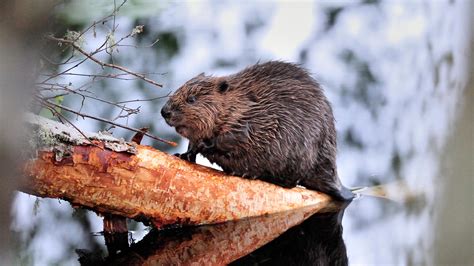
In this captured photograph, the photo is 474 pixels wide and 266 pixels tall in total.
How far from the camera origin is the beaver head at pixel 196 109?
3.01 m

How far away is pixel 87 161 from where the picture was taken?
2.59m

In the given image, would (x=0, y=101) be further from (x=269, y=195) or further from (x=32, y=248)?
(x=269, y=195)

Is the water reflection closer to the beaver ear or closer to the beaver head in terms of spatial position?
the beaver head

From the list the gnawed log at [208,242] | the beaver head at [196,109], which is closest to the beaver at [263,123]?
the beaver head at [196,109]

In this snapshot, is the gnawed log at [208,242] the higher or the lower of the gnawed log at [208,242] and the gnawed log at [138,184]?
the lower

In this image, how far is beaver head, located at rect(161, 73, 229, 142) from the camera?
3.01 metres

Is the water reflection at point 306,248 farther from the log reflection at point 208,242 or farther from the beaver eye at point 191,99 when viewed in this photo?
the beaver eye at point 191,99

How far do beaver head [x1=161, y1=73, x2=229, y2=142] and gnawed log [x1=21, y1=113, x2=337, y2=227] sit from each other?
0.19m

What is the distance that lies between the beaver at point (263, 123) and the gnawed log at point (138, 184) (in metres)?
0.10

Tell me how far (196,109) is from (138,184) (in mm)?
473

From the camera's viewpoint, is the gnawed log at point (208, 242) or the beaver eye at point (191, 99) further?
the beaver eye at point (191, 99)

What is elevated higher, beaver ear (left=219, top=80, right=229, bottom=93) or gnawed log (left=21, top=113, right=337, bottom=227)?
beaver ear (left=219, top=80, right=229, bottom=93)

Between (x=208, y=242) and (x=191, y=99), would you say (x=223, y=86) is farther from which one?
(x=208, y=242)

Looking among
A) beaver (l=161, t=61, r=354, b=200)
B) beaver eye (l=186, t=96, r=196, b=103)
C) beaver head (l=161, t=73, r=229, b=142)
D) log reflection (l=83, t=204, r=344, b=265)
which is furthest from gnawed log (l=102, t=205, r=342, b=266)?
beaver eye (l=186, t=96, r=196, b=103)
